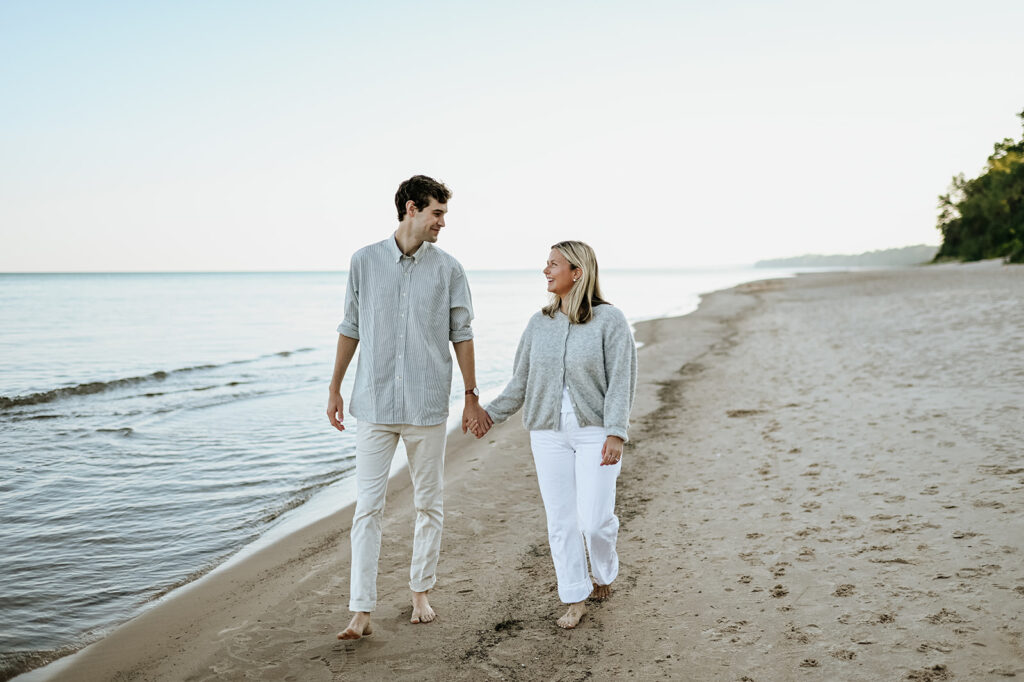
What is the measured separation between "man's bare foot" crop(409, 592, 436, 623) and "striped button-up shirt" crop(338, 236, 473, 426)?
3.31 feet

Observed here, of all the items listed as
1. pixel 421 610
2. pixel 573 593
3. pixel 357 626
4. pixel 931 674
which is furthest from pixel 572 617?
pixel 931 674

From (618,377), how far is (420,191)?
1312mm

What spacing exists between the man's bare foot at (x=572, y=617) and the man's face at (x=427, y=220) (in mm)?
2008

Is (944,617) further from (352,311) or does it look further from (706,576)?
(352,311)

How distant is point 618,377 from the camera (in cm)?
333

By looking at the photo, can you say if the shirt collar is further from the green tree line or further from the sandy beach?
the green tree line

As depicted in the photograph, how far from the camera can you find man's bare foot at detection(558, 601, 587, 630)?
3498 mm

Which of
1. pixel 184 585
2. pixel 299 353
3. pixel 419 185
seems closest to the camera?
pixel 419 185

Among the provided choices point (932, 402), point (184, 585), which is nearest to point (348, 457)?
point (184, 585)

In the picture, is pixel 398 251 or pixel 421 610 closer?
pixel 398 251

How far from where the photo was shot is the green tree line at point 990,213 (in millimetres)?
52812

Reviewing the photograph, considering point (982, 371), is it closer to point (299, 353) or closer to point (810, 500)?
point (810, 500)

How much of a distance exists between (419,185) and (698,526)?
3118 millimetres

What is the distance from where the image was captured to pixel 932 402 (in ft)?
25.9
